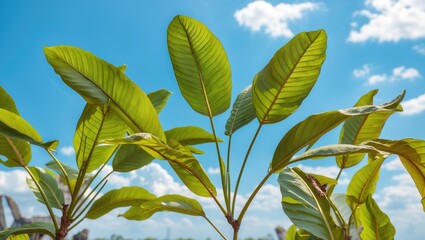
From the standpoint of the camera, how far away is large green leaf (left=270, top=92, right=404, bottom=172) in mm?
1153

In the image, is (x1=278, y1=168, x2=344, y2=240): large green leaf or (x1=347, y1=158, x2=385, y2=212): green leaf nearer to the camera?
(x1=278, y1=168, x2=344, y2=240): large green leaf

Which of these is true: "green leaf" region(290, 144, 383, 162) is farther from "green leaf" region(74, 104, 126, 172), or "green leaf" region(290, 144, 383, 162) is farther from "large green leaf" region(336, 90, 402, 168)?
"green leaf" region(74, 104, 126, 172)

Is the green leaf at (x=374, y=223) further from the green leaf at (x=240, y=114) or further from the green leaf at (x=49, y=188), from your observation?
the green leaf at (x=49, y=188)

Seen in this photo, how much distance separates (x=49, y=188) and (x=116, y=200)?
0.37 metres

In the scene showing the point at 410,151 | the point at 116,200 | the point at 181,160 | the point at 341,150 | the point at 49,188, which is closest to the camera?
the point at 341,150

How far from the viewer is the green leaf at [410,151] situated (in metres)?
1.21

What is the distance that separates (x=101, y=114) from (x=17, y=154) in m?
0.37

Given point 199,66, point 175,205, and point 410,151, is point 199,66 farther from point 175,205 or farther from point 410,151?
point 410,151

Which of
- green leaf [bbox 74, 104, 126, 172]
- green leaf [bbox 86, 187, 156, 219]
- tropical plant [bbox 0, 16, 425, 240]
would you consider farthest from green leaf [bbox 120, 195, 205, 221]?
green leaf [bbox 74, 104, 126, 172]

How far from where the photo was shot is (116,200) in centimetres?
172

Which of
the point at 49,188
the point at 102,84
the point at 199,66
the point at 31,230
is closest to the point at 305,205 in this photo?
the point at 199,66

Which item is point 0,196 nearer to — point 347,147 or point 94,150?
point 94,150

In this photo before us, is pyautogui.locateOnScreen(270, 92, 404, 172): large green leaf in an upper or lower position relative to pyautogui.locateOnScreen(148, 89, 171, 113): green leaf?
lower

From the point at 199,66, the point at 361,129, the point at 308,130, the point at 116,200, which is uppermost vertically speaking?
the point at 199,66
